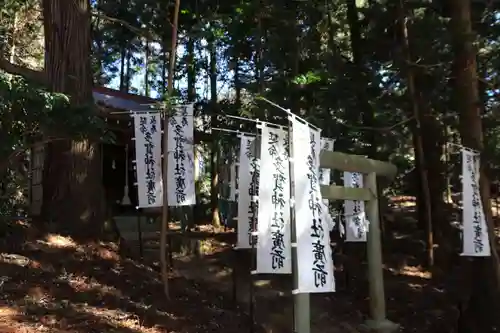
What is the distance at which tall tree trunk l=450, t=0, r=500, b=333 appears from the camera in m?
9.17

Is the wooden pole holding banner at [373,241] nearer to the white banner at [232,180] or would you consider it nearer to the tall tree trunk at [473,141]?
the tall tree trunk at [473,141]

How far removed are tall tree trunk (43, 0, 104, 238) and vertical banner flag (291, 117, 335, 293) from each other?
4.87 meters

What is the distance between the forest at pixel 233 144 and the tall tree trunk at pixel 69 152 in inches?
1.0

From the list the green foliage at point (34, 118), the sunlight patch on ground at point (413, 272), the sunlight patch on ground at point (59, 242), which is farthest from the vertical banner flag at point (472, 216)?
the sunlight patch on ground at point (59, 242)

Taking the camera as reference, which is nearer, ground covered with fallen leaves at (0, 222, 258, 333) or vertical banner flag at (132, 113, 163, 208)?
ground covered with fallen leaves at (0, 222, 258, 333)

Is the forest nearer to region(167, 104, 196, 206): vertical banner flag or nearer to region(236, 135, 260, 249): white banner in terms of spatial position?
region(167, 104, 196, 206): vertical banner flag

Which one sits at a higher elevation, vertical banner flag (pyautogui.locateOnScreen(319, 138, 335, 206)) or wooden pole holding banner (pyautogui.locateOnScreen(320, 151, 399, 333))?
vertical banner flag (pyautogui.locateOnScreen(319, 138, 335, 206))

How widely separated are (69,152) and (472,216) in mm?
7110

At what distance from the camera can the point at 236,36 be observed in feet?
38.9

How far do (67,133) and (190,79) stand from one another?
28.8ft

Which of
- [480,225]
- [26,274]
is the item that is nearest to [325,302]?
[480,225]

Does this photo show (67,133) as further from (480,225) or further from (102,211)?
(480,225)

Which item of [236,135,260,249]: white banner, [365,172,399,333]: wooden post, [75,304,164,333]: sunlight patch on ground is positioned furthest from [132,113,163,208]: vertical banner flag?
[365,172,399,333]: wooden post

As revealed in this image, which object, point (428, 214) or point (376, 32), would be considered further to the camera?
point (428, 214)
